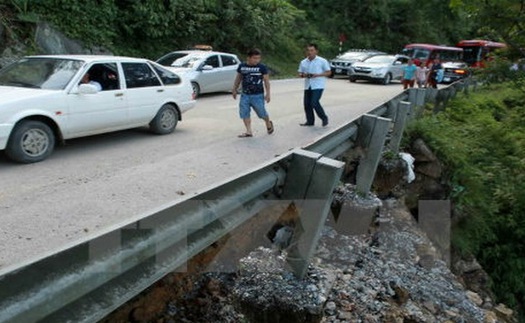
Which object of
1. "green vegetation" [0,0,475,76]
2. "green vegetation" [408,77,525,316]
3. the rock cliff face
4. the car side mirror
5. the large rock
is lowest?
"green vegetation" [408,77,525,316]

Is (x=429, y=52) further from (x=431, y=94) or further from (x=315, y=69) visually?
(x=315, y=69)

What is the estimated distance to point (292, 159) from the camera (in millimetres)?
3734

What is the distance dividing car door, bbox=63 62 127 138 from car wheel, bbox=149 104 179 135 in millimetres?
941

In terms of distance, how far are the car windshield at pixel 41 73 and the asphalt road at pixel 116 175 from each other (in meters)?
1.11

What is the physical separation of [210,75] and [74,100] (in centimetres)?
896

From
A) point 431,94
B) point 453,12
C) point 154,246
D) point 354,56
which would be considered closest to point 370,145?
point 154,246

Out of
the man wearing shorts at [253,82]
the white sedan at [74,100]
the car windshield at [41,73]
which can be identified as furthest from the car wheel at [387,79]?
the car windshield at [41,73]

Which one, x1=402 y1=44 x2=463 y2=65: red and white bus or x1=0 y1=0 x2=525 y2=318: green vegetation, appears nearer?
x1=0 y1=0 x2=525 y2=318: green vegetation

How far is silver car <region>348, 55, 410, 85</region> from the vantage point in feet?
84.0

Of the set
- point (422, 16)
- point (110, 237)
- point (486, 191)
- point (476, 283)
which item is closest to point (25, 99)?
point (110, 237)

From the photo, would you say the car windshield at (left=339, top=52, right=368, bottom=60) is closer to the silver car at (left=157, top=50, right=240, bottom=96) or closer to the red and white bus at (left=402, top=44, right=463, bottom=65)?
the red and white bus at (left=402, top=44, right=463, bottom=65)

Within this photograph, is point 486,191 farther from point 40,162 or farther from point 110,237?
point 110,237

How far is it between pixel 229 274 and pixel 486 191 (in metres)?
7.96

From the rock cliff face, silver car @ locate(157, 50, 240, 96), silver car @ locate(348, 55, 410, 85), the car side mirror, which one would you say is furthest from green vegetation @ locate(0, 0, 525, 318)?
the car side mirror
